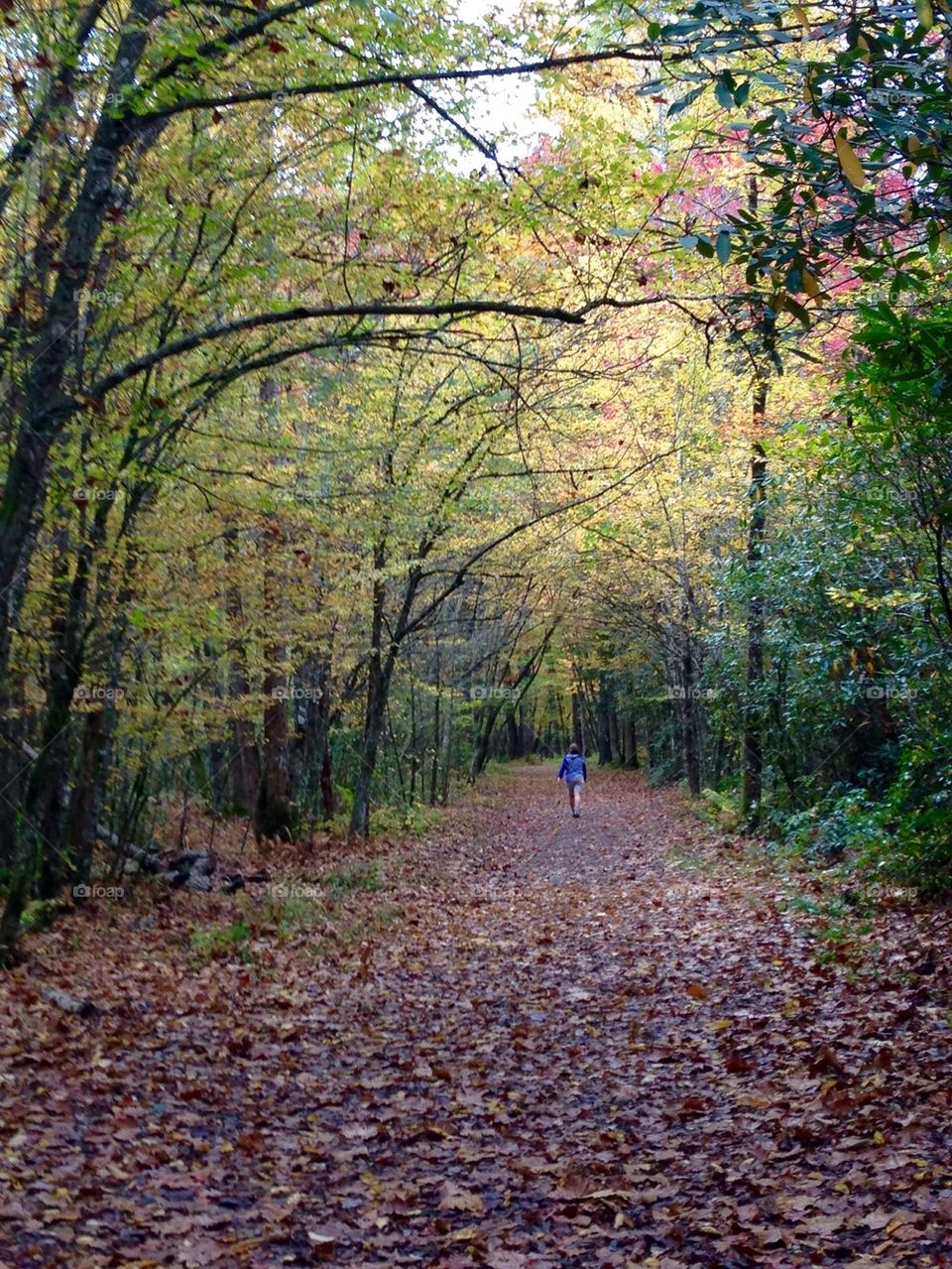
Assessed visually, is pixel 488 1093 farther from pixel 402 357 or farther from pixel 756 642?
pixel 756 642

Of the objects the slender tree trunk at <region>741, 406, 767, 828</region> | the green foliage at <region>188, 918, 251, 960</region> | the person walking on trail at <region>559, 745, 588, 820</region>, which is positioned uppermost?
the slender tree trunk at <region>741, 406, 767, 828</region>

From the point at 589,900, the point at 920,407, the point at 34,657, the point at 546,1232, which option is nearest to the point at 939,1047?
the point at 546,1232

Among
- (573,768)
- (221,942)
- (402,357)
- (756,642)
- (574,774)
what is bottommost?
(221,942)

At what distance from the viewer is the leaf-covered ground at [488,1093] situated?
437cm

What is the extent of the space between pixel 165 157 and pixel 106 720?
6035 millimetres

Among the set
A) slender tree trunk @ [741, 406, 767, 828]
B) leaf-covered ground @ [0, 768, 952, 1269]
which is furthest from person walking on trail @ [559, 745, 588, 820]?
leaf-covered ground @ [0, 768, 952, 1269]

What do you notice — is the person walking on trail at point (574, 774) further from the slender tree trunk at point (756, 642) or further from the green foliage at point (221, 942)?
the green foliage at point (221, 942)

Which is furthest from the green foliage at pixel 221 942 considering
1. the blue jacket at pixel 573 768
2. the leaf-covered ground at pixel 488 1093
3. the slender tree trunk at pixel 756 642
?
the blue jacket at pixel 573 768

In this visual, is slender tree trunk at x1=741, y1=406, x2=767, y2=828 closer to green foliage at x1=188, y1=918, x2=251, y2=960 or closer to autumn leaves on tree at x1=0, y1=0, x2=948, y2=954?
autumn leaves on tree at x1=0, y1=0, x2=948, y2=954

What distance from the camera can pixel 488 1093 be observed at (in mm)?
6281

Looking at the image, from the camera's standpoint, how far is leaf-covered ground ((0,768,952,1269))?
4.37 metres

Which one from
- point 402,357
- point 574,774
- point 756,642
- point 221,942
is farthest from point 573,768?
point 221,942

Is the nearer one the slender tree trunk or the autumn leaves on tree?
the autumn leaves on tree

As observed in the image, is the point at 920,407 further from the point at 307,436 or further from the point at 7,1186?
the point at 307,436
